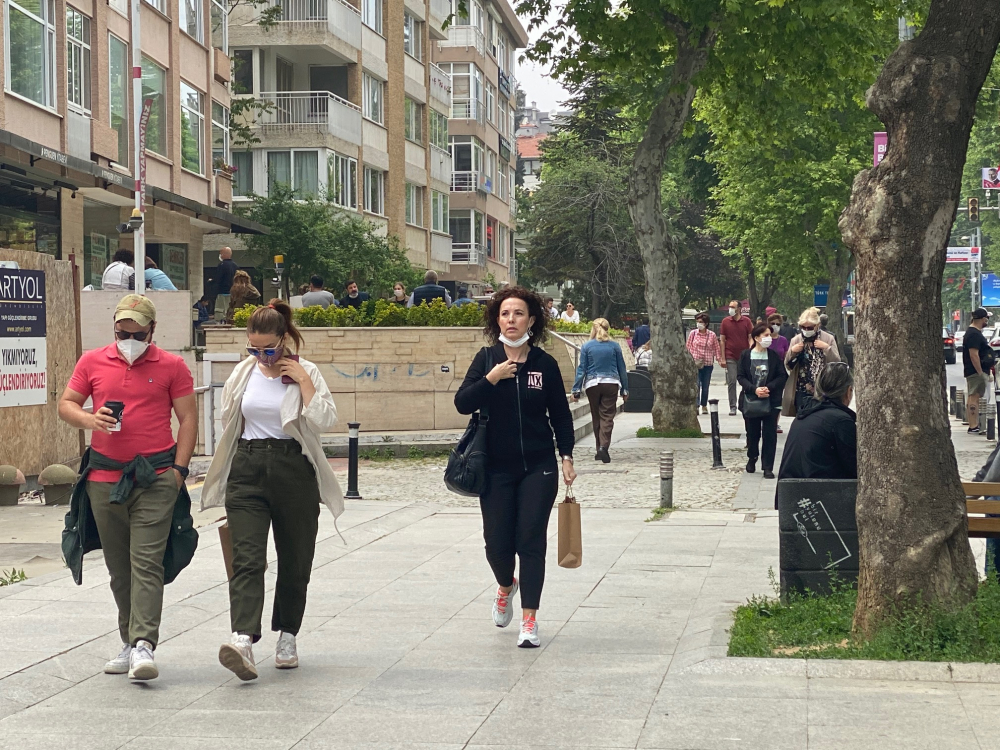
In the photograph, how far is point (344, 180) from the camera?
4188 cm

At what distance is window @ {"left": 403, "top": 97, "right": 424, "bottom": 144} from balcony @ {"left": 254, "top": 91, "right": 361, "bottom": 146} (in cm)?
736

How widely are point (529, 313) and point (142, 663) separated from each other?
2.66 m

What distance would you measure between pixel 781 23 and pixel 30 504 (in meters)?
12.1

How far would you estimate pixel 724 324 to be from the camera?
25734 millimetres

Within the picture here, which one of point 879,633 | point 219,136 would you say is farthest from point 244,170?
point 879,633

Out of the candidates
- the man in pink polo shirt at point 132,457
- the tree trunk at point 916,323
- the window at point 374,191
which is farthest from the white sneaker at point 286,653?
the window at point 374,191

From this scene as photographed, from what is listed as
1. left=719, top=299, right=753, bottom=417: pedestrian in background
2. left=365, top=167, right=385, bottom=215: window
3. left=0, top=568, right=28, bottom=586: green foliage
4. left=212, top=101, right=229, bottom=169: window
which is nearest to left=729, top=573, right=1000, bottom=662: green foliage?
left=0, top=568, right=28, bottom=586: green foliage

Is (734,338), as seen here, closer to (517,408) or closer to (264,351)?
(517,408)

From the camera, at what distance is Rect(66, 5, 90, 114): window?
2483 cm

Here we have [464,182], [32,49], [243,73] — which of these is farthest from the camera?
[464,182]

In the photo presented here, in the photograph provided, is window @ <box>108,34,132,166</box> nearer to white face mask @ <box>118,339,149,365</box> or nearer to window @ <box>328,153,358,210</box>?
window @ <box>328,153,358,210</box>

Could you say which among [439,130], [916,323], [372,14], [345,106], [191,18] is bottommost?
[916,323]

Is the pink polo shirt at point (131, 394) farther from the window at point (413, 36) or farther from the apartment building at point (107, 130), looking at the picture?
the window at point (413, 36)

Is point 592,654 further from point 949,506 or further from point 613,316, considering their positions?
point 613,316
